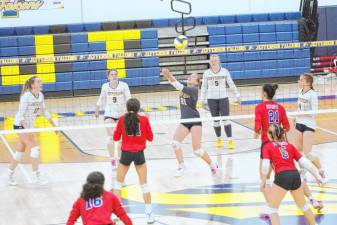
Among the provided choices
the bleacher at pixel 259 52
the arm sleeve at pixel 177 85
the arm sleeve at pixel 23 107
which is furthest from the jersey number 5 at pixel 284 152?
the bleacher at pixel 259 52

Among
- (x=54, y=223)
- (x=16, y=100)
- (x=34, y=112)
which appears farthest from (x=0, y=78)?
(x=54, y=223)

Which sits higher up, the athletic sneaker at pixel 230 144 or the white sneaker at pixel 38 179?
the athletic sneaker at pixel 230 144

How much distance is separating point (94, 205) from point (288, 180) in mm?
2474

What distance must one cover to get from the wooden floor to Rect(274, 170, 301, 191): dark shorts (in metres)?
1.26

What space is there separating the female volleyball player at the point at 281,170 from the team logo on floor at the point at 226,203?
1.11 meters

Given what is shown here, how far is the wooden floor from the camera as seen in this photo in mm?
10258

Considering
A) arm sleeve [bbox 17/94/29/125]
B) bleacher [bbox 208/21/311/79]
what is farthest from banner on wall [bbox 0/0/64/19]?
arm sleeve [bbox 17/94/29/125]

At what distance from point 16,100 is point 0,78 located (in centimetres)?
90

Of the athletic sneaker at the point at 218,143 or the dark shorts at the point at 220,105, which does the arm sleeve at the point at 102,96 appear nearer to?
the dark shorts at the point at 220,105

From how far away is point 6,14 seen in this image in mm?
24891

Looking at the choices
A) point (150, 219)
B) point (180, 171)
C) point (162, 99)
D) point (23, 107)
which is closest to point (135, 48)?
point (162, 99)

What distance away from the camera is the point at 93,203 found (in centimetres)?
717

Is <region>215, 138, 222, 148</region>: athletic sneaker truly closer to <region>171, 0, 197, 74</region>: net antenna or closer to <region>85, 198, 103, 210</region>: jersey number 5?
<region>85, 198, 103, 210</region>: jersey number 5

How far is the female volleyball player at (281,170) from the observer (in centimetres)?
853
